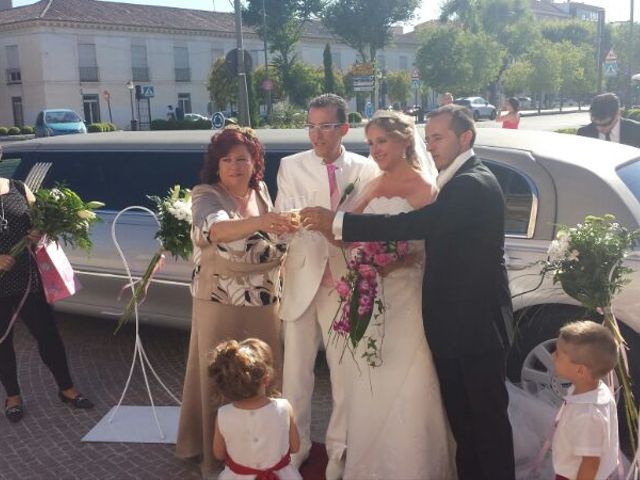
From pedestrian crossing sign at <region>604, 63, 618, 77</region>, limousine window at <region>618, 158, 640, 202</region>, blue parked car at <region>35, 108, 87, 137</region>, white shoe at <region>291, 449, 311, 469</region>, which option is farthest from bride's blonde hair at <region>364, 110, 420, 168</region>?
blue parked car at <region>35, 108, 87, 137</region>

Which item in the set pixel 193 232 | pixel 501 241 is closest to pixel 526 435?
pixel 501 241

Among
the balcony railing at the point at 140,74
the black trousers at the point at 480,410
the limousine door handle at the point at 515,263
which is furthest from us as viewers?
the balcony railing at the point at 140,74

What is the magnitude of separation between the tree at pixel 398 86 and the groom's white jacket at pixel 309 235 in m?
47.4

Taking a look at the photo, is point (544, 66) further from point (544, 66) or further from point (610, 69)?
point (610, 69)

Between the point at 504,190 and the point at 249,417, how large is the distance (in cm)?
206

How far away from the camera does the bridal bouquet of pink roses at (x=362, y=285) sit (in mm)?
3152

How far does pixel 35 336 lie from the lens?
4691 mm

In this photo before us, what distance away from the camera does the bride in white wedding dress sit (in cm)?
318

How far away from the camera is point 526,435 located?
374 centimetres

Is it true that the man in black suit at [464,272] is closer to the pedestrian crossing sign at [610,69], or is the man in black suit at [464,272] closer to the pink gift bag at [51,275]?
the pink gift bag at [51,275]

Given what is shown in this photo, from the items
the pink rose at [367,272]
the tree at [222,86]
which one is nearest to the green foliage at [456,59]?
the tree at [222,86]

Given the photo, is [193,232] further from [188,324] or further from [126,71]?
[126,71]

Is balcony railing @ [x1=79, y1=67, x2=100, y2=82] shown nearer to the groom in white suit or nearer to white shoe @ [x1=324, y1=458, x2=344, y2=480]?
the groom in white suit

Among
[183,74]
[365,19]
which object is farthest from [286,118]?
[365,19]
